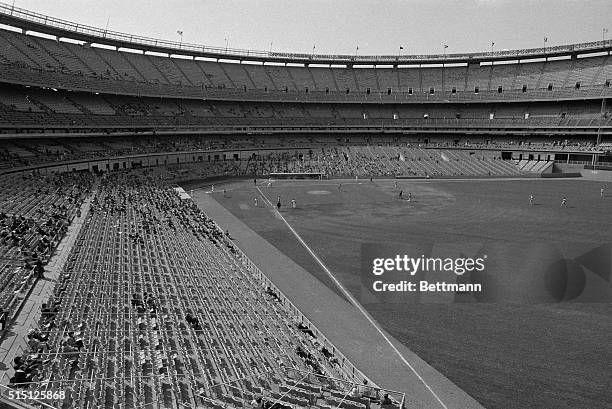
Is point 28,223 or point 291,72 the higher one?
point 291,72

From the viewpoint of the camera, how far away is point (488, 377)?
13445 millimetres

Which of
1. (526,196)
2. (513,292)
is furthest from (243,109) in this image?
(513,292)

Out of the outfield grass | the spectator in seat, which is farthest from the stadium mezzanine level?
the spectator in seat

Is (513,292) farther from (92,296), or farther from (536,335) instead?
(92,296)

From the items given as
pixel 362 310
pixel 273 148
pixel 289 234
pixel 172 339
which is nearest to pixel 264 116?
pixel 273 148

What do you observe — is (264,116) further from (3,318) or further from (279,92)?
(3,318)

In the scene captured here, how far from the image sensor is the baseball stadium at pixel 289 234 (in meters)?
12.6

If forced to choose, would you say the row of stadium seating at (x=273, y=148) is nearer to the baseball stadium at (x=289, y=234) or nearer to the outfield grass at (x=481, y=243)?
the baseball stadium at (x=289, y=234)

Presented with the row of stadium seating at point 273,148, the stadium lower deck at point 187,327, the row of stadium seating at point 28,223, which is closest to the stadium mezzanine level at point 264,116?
the row of stadium seating at point 273,148

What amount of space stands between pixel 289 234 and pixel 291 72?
2363 inches

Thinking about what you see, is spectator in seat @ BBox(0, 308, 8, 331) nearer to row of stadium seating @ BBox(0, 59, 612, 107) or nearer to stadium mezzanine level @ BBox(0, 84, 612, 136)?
stadium mezzanine level @ BBox(0, 84, 612, 136)

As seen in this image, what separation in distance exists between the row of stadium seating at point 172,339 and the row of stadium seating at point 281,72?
41295 millimetres

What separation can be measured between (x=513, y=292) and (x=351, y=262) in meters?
8.19

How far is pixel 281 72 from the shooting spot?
84688mm
